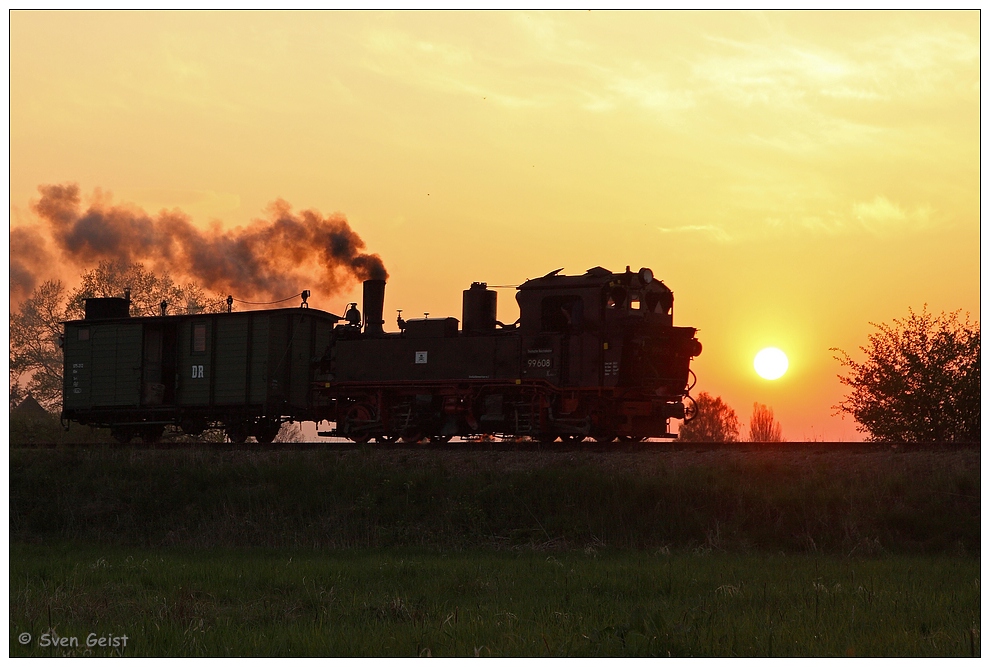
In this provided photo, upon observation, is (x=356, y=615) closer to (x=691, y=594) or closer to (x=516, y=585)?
(x=516, y=585)

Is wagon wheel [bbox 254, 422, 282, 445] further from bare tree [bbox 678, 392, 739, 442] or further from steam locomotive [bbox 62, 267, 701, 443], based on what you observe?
bare tree [bbox 678, 392, 739, 442]

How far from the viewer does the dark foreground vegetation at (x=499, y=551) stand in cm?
1003

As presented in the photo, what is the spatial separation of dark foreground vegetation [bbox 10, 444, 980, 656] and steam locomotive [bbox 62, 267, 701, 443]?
7.89 feet

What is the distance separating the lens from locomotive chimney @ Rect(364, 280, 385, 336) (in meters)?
25.8

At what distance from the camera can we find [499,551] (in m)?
17.2

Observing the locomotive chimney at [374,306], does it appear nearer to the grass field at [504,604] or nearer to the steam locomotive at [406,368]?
the steam locomotive at [406,368]

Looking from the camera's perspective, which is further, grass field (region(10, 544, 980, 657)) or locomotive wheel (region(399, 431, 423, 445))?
locomotive wheel (region(399, 431, 423, 445))

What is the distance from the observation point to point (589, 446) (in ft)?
70.6

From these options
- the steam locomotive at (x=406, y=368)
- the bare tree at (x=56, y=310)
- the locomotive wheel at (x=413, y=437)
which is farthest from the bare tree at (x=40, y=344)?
the locomotive wheel at (x=413, y=437)

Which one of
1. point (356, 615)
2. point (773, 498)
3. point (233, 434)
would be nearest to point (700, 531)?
point (773, 498)

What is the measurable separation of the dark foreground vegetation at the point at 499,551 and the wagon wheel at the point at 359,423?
8.40ft

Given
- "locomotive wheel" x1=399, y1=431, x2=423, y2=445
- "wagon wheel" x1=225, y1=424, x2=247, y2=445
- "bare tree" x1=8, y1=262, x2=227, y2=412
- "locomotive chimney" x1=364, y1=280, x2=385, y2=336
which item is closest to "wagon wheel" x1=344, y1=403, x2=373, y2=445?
"locomotive wheel" x1=399, y1=431, x2=423, y2=445

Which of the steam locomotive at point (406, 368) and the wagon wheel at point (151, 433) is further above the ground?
the steam locomotive at point (406, 368)

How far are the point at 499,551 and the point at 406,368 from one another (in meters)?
8.14
